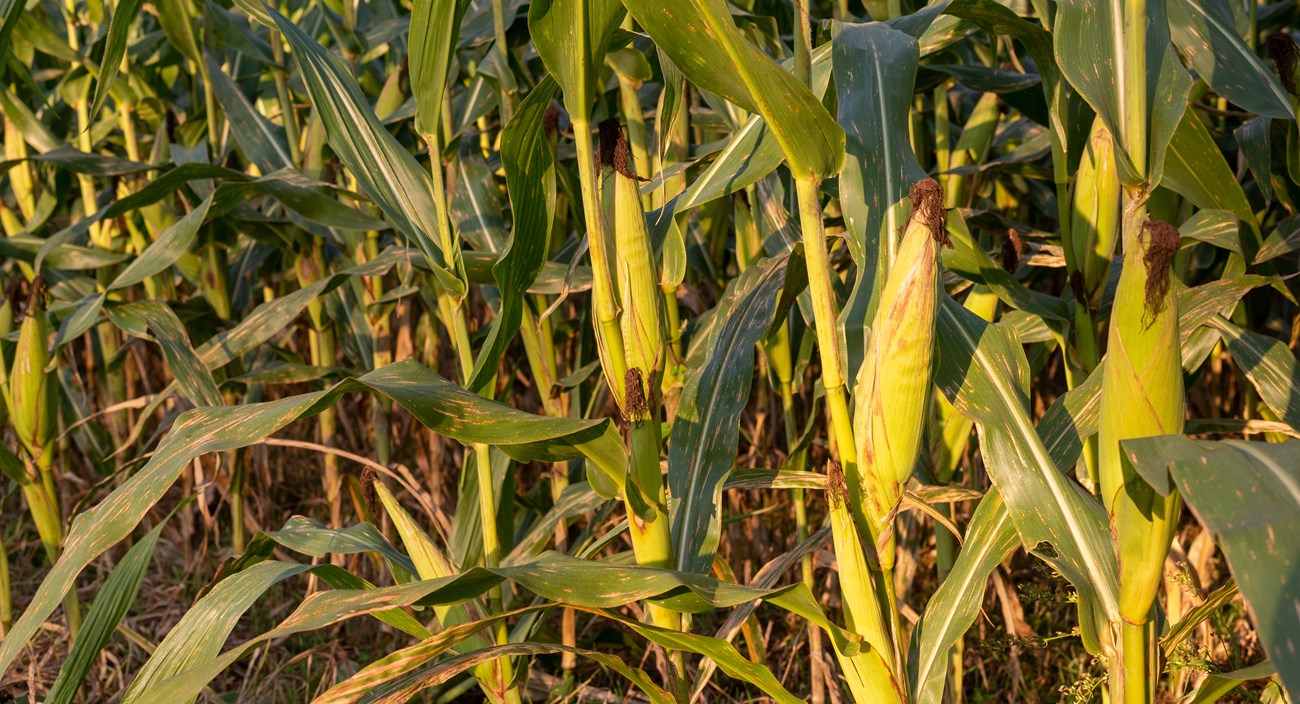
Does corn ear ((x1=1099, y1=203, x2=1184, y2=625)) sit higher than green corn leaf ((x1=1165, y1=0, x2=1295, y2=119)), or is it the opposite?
green corn leaf ((x1=1165, y1=0, x2=1295, y2=119))

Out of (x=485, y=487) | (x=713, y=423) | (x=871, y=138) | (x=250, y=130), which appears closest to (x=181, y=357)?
(x=250, y=130)

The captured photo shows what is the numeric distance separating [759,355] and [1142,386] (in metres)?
1.62

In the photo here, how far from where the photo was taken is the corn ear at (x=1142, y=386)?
1020 mm

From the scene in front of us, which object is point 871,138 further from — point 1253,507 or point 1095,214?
point 1253,507

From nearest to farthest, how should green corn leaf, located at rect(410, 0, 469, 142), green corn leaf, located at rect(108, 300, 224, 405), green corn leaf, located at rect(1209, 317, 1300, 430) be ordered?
green corn leaf, located at rect(410, 0, 469, 142), green corn leaf, located at rect(1209, 317, 1300, 430), green corn leaf, located at rect(108, 300, 224, 405)

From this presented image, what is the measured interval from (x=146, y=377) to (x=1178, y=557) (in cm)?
312

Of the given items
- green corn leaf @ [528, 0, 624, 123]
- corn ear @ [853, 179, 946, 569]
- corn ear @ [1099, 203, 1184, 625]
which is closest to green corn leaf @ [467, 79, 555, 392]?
green corn leaf @ [528, 0, 624, 123]

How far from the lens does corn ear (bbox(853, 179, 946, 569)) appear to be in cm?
108

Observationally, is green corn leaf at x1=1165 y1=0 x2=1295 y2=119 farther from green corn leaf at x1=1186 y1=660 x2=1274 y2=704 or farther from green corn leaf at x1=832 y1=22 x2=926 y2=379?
green corn leaf at x1=1186 y1=660 x2=1274 y2=704

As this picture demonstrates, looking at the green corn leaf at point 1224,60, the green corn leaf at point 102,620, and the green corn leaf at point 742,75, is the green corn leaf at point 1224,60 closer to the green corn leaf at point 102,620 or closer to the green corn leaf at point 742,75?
the green corn leaf at point 742,75

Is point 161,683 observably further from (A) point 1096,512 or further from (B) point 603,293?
(A) point 1096,512

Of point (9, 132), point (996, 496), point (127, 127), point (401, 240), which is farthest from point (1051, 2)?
point (9, 132)

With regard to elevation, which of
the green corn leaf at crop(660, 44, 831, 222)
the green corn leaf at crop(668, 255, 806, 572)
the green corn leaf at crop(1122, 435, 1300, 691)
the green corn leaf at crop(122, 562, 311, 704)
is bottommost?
the green corn leaf at crop(122, 562, 311, 704)

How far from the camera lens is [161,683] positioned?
1117 millimetres
